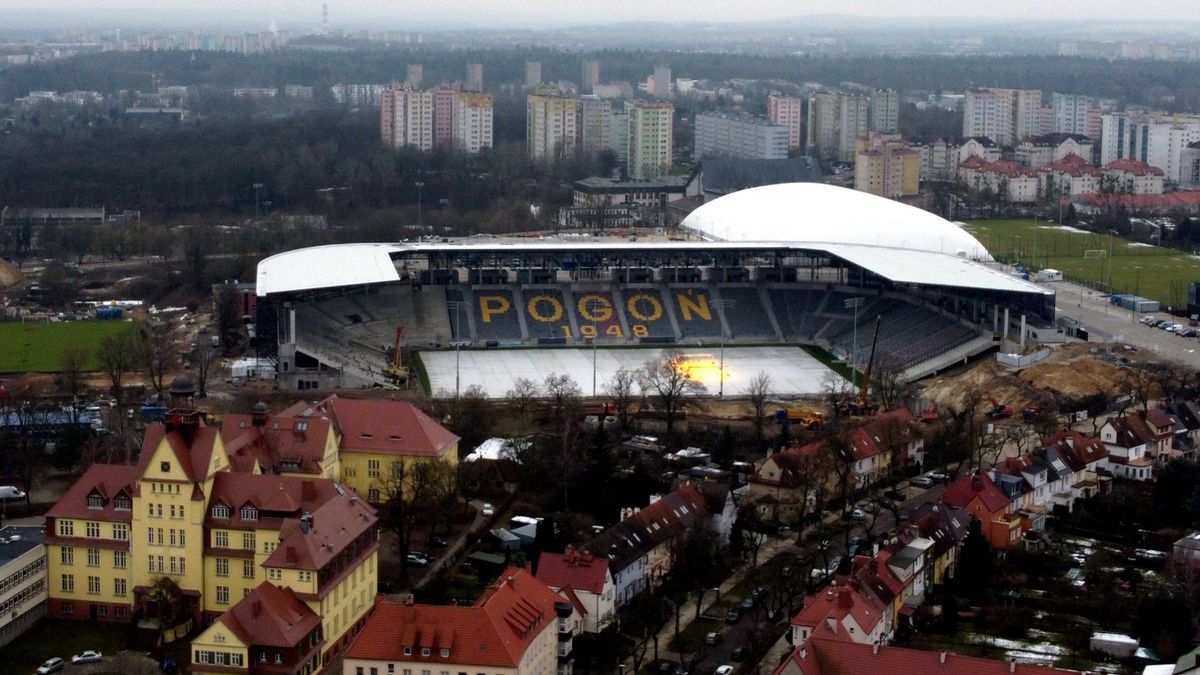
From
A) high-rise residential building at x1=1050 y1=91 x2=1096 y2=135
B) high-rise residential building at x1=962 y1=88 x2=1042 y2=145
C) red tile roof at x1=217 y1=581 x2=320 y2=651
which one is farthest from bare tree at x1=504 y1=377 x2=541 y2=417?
high-rise residential building at x1=1050 y1=91 x2=1096 y2=135

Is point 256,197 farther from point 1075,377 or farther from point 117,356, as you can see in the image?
point 1075,377

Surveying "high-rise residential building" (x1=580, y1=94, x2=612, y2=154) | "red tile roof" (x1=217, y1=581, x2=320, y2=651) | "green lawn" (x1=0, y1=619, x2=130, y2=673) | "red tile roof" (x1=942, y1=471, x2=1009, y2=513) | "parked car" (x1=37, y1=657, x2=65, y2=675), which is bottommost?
"green lawn" (x1=0, y1=619, x2=130, y2=673)

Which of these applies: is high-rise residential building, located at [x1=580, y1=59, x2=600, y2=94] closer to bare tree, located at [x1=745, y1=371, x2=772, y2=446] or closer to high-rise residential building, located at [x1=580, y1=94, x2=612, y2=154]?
high-rise residential building, located at [x1=580, y1=94, x2=612, y2=154]

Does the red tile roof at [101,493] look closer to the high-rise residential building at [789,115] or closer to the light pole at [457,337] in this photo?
the light pole at [457,337]

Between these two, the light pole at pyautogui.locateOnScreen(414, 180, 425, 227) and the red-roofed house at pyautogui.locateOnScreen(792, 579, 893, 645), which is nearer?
the red-roofed house at pyautogui.locateOnScreen(792, 579, 893, 645)

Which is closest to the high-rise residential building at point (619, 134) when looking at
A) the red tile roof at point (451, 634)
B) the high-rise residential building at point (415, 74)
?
the high-rise residential building at point (415, 74)

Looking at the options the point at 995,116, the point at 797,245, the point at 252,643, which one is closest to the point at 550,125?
the point at 995,116

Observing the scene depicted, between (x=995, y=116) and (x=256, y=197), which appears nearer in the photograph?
(x=256, y=197)
